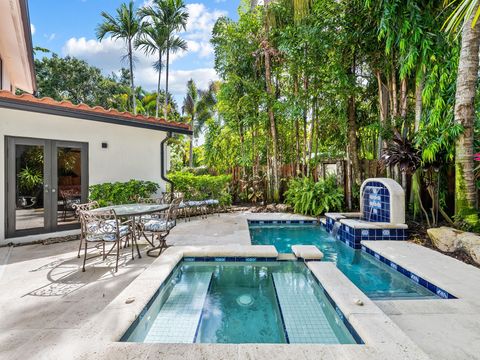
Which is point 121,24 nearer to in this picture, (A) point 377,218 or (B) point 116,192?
(B) point 116,192

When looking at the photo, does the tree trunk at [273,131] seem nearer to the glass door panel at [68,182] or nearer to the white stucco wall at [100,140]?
the white stucco wall at [100,140]

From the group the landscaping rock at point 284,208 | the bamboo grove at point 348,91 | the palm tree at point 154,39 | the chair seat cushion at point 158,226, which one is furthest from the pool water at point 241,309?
the palm tree at point 154,39

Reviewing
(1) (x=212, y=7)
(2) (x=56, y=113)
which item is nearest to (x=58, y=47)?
(1) (x=212, y=7)

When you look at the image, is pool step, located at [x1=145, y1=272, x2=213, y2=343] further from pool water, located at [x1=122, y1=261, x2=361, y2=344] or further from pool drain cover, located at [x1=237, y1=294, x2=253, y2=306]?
pool drain cover, located at [x1=237, y1=294, x2=253, y2=306]

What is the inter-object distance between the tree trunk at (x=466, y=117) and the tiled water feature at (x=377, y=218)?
0.99 m

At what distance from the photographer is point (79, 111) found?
5168 millimetres

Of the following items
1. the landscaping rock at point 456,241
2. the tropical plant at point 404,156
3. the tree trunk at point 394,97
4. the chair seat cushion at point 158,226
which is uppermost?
the tree trunk at point 394,97

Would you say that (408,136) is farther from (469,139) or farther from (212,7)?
(212,7)

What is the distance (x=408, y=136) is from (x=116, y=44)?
13.6 meters

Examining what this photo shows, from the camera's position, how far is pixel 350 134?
793 cm

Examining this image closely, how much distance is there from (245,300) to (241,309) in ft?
0.70

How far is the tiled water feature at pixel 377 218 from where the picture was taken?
5227 mm

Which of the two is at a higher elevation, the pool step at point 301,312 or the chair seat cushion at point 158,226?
the chair seat cushion at point 158,226

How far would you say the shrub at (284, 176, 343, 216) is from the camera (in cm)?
779
